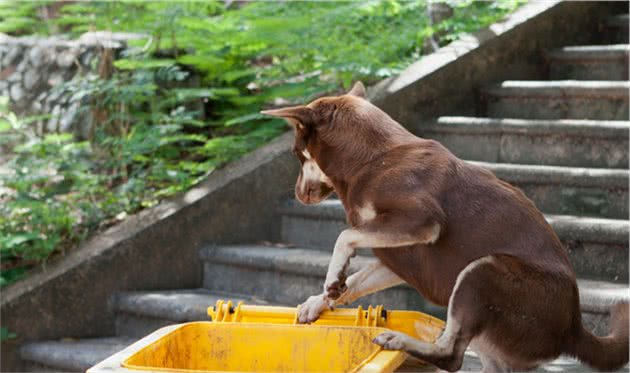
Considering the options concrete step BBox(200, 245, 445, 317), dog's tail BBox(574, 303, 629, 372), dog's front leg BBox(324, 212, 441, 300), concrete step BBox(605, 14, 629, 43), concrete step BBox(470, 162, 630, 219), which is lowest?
concrete step BBox(200, 245, 445, 317)

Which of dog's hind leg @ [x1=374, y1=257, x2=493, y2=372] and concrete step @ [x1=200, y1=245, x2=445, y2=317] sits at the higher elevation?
dog's hind leg @ [x1=374, y1=257, x2=493, y2=372]

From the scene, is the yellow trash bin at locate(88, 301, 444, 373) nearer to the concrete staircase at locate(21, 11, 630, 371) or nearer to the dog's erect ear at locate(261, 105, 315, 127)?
the dog's erect ear at locate(261, 105, 315, 127)

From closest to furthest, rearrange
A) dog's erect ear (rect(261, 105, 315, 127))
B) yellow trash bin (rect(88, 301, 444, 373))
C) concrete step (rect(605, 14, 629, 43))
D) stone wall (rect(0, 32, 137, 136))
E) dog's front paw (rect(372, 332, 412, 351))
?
dog's front paw (rect(372, 332, 412, 351))
yellow trash bin (rect(88, 301, 444, 373))
dog's erect ear (rect(261, 105, 315, 127))
concrete step (rect(605, 14, 629, 43))
stone wall (rect(0, 32, 137, 136))

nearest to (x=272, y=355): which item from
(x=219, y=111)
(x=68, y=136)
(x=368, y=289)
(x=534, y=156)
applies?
(x=368, y=289)

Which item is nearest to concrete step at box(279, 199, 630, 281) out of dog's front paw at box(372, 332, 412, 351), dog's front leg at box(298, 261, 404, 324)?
dog's front leg at box(298, 261, 404, 324)

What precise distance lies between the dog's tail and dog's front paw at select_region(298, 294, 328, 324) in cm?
91

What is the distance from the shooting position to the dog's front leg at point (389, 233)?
10.6 ft

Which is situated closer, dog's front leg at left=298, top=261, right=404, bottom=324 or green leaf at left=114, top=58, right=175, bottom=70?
dog's front leg at left=298, top=261, right=404, bottom=324

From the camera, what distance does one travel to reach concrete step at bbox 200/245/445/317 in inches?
196

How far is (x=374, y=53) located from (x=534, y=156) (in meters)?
1.34

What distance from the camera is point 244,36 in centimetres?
688

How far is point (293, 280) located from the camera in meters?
5.45

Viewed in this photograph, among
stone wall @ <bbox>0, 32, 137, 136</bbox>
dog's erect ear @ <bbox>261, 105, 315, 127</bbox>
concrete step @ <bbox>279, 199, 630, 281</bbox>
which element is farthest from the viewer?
stone wall @ <bbox>0, 32, 137, 136</bbox>

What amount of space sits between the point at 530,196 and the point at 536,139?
1.86 feet
